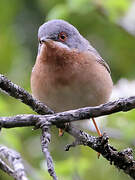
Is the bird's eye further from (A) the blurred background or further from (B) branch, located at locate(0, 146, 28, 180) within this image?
(B) branch, located at locate(0, 146, 28, 180)

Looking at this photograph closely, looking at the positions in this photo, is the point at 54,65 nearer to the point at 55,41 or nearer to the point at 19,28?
the point at 55,41

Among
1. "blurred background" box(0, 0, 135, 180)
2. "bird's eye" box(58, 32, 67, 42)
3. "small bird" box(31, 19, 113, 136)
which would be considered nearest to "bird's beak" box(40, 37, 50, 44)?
"small bird" box(31, 19, 113, 136)

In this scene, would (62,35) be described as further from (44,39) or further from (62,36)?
(44,39)

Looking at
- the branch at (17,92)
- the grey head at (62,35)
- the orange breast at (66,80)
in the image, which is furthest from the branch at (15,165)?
the grey head at (62,35)

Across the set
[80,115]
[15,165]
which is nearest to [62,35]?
[80,115]

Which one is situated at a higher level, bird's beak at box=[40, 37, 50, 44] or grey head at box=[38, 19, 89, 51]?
grey head at box=[38, 19, 89, 51]
